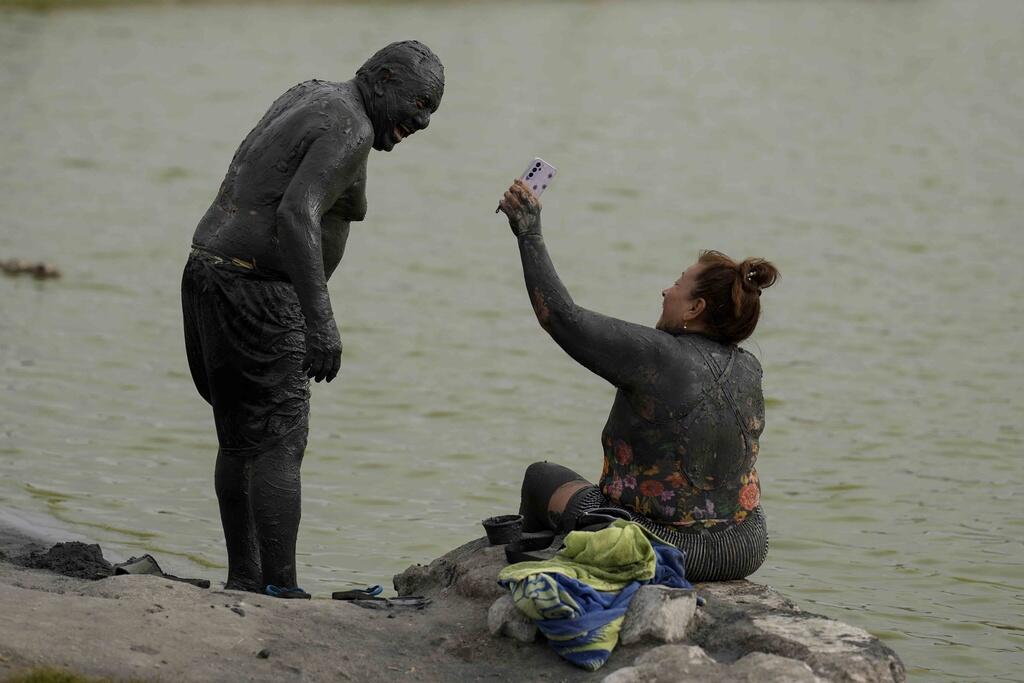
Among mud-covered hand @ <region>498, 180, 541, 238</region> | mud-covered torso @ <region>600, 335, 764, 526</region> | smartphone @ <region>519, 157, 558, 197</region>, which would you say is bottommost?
Result: mud-covered torso @ <region>600, 335, 764, 526</region>

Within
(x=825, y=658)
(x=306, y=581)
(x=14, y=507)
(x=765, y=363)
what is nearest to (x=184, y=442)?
(x=14, y=507)

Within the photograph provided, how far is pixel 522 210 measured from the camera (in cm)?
529

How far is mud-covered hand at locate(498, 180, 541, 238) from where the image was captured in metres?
5.29

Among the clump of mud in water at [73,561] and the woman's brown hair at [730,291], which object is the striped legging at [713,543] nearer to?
the woman's brown hair at [730,291]

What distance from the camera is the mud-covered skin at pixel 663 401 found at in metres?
5.21

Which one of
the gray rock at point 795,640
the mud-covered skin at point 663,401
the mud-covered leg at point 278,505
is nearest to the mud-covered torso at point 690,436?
the mud-covered skin at point 663,401

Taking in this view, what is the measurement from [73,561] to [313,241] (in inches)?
62.7

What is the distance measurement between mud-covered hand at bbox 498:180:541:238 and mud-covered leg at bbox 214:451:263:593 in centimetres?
130

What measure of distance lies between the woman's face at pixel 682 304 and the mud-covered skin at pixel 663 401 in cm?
4

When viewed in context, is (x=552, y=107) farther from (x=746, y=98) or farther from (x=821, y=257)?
(x=821, y=257)

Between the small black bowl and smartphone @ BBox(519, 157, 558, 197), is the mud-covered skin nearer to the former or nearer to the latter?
smartphone @ BBox(519, 157, 558, 197)

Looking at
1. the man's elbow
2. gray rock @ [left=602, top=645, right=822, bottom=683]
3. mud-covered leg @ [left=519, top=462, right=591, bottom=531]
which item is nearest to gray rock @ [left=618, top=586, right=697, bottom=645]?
gray rock @ [left=602, top=645, right=822, bottom=683]

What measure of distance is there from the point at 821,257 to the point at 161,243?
6.01 meters

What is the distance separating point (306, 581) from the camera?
7.29 m
